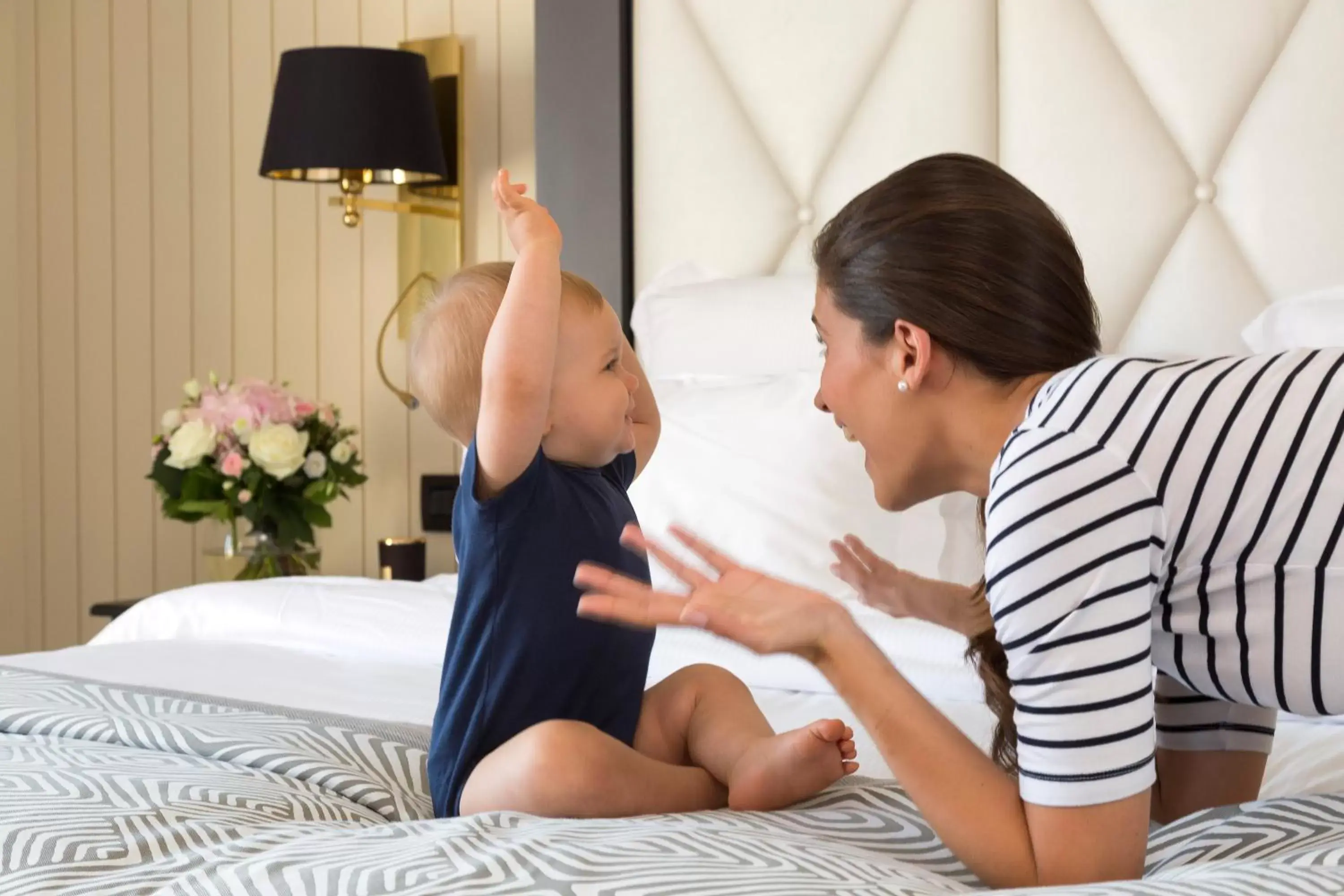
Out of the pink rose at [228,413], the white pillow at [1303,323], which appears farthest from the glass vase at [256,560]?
the white pillow at [1303,323]

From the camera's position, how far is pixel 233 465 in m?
2.66

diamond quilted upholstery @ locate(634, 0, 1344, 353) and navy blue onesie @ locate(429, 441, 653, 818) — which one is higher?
diamond quilted upholstery @ locate(634, 0, 1344, 353)

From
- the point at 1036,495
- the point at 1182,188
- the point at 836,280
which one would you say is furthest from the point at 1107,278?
the point at 1036,495

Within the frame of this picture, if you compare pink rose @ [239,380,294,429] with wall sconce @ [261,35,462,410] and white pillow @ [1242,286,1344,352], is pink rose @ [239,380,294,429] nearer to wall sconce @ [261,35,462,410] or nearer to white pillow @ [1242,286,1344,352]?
wall sconce @ [261,35,462,410]

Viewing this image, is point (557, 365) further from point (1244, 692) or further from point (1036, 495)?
point (1244, 692)

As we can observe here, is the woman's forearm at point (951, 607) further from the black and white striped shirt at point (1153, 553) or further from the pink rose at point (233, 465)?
the pink rose at point (233, 465)

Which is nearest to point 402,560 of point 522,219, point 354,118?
point 354,118

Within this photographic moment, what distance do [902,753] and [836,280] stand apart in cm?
38

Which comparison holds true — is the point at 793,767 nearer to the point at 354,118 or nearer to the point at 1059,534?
the point at 1059,534

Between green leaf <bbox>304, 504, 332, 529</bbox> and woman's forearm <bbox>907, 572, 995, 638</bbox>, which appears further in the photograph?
green leaf <bbox>304, 504, 332, 529</bbox>

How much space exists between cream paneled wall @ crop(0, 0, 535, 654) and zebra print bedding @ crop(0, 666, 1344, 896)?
1796 millimetres

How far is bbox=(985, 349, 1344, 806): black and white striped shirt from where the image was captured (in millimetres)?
843

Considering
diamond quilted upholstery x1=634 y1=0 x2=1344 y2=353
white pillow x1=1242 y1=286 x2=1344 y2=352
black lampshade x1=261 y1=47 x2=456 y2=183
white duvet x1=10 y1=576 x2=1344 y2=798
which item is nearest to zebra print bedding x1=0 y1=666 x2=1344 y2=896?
white duvet x1=10 y1=576 x2=1344 y2=798

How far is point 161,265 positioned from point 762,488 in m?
2.13
